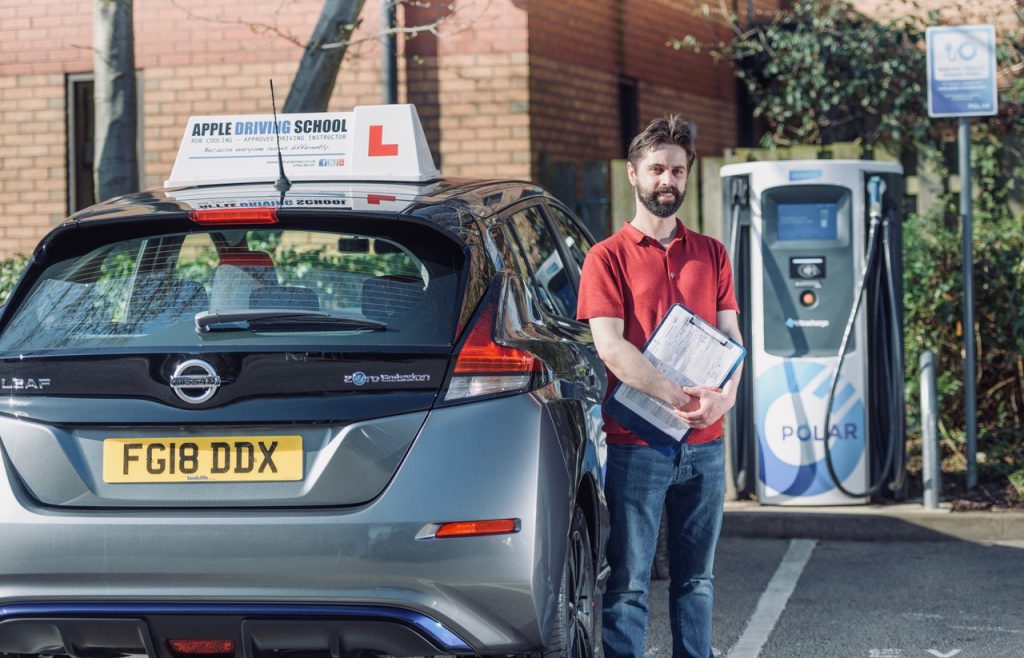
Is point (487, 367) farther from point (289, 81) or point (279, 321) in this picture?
point (289, 81)

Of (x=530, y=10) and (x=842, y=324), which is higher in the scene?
(x=530, y=10)

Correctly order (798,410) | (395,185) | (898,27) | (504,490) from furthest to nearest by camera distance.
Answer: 1. (898,27)
2. (798,410)
3. (395,185)
4. (504,490)

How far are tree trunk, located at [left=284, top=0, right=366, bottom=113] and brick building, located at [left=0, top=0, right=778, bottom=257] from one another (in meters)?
2.43

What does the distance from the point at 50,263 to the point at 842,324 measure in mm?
4817

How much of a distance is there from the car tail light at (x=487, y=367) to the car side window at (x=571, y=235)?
1921mm

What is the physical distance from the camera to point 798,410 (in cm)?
781

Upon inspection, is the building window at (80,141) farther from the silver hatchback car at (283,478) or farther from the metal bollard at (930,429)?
the silver hatchback car at (283,478)

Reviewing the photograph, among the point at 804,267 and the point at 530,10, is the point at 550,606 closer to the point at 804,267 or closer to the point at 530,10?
the point at 804,267

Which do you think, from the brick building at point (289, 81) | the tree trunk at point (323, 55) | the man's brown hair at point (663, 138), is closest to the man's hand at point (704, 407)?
the man's brown hair at point (663, 138)

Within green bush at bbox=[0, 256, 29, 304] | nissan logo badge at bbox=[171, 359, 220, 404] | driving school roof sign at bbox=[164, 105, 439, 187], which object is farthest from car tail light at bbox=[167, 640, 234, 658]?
green bush at bbox=[0, 256, 29, 304]

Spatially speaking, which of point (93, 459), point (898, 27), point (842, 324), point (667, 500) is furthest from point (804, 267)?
→ point (898, 27)

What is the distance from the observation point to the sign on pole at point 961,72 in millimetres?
7980

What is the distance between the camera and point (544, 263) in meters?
5.30

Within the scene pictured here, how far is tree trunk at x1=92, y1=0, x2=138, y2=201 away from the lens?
7926 millimetres
